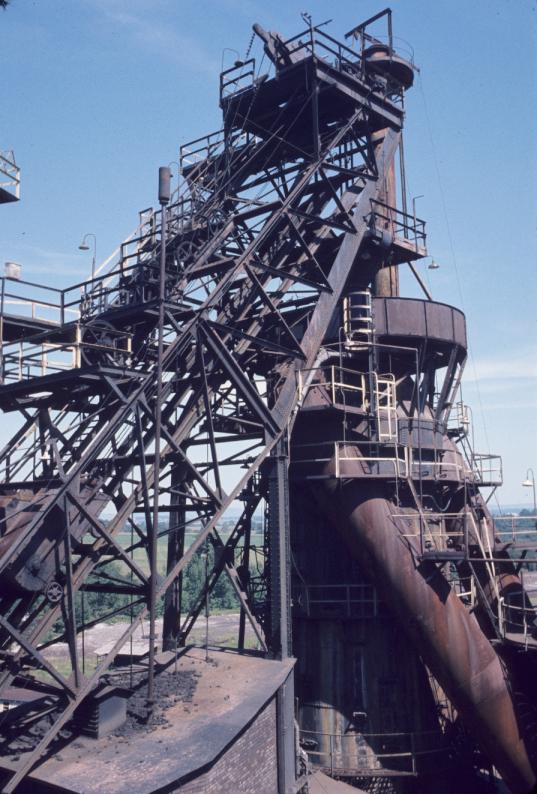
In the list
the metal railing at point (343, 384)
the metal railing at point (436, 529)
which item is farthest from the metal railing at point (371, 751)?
the metal railing at point (343, 384)

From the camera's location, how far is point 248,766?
12.0 meters

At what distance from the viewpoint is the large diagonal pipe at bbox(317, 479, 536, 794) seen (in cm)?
1597

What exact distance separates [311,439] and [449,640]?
6.03 m

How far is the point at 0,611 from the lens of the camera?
37.7ft

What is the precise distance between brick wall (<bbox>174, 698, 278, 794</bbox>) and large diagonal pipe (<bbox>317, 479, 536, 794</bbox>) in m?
4.50

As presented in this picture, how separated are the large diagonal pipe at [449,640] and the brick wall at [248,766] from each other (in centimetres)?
450

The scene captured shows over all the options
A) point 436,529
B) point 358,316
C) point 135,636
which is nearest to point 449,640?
point 436,529

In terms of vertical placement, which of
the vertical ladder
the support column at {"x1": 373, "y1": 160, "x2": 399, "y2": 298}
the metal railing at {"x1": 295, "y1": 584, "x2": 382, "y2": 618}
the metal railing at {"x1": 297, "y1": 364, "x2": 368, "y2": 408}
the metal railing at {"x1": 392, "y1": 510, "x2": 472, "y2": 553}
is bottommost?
the metal railing at {"x1": 295, "y1": 584, "x2": 382, "y2": 618}

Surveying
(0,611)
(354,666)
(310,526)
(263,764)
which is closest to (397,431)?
(310,526)

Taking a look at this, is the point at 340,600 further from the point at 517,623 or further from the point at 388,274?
the point at 388,274

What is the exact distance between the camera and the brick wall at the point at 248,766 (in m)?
10.5

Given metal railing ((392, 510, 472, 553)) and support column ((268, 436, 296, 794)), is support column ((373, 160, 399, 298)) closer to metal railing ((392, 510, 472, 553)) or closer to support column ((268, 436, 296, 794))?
metal railing ((392, 510, 472, 553))

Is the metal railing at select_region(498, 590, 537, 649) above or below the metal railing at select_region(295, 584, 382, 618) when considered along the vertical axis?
below

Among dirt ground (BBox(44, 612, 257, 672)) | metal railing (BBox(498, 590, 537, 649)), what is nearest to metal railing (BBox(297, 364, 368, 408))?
metal railing (BBox(498, 590, 537, 649))
